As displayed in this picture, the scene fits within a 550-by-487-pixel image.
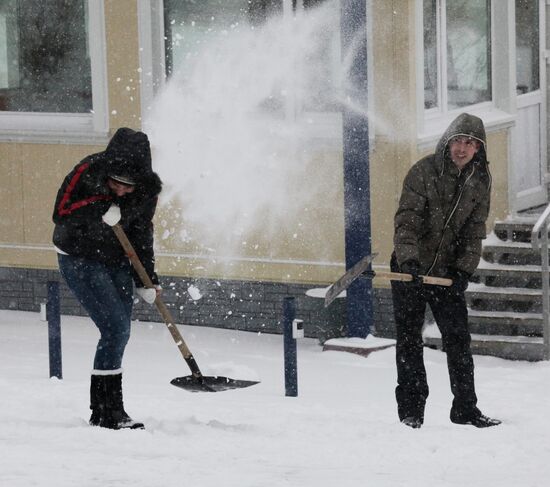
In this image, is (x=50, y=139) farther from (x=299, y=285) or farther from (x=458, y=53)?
(x=458, y=53)

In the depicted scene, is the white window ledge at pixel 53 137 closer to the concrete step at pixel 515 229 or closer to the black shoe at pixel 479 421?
the concrete step at pixel 515 229

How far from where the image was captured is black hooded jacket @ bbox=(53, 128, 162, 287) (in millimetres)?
7957

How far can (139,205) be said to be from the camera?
8070 millimetres

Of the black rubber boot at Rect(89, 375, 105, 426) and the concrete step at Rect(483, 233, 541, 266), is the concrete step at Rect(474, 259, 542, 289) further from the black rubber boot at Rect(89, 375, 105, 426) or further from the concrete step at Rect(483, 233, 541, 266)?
A: the black rubber boot at Rect(89, 375, 105, 426)

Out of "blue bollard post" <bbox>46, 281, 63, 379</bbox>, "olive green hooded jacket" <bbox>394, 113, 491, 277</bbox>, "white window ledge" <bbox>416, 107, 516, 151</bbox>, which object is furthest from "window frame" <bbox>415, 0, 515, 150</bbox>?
"olive green hooded jacket" <bbox>394, 113, 491, 277</bbox>

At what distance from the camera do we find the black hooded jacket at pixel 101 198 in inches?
313

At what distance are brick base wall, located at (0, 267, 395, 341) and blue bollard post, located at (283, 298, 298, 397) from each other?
6.50 ft

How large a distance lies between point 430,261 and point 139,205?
1.59 m

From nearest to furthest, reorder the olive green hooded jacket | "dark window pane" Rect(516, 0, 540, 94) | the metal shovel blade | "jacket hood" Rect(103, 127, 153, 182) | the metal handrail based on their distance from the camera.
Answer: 1. "jacket hood" Rect(103, 127, 153, 182)
2. the olive green hooded jacket
3. the metal shovel blade
4. the metal handrail
5. "dark window pane" Rect(516, 0, 540, 94)

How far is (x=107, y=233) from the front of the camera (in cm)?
802

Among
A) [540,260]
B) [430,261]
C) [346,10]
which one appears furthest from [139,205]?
[540,260]

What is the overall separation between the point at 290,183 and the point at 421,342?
12.4 feet

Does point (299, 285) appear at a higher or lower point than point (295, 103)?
lower

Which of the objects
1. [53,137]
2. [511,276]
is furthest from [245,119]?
[511,276]
